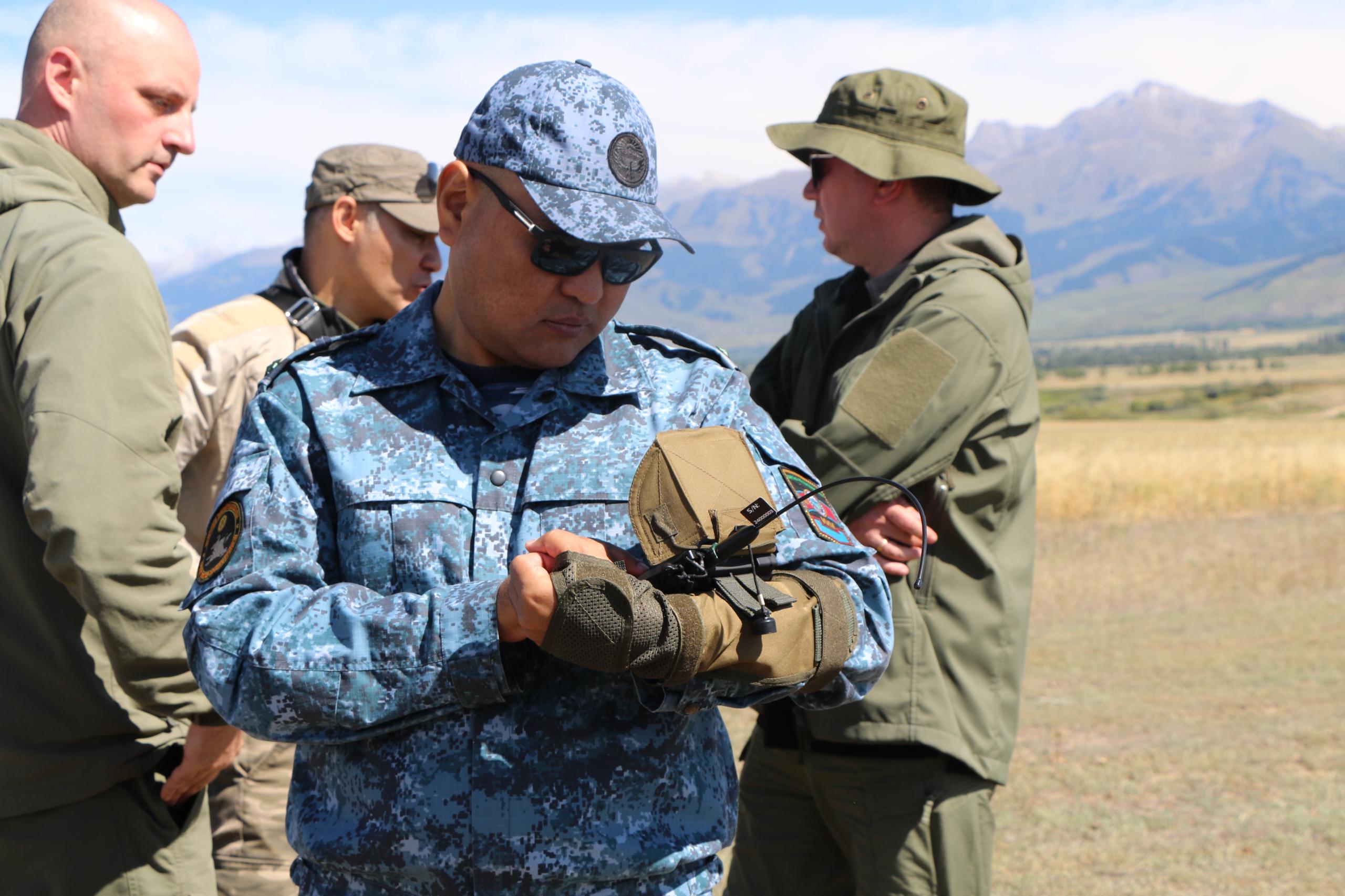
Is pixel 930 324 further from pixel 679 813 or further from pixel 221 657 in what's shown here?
pixel 221 657

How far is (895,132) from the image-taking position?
3.52m

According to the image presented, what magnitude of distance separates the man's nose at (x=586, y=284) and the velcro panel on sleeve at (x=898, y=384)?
125cm

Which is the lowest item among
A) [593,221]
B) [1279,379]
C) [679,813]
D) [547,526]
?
[1279,379]

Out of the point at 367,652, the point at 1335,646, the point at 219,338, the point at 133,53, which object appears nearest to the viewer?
the point at 367,652

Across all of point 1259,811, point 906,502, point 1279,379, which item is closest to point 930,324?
point 906,502

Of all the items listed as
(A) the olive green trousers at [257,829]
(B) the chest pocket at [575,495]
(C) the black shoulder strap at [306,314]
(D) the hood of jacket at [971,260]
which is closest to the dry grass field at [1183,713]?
(D) the hood of jacket at [971,260]

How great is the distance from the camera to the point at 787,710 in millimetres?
3223

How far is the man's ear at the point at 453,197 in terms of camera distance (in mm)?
1956

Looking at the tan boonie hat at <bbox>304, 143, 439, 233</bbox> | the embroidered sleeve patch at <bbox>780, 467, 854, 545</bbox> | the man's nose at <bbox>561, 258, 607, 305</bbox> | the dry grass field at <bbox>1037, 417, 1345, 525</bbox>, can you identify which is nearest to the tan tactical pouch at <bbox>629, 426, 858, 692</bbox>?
the embroidered sleeve patch at <bbox>780, 467, 854, 545</bbox>

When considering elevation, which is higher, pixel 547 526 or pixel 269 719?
pixel 547 526

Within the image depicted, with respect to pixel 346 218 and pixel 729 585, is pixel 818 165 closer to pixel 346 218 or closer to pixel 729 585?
pixel 346 218

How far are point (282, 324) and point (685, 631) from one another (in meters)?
2.63

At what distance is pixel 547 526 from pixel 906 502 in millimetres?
1401

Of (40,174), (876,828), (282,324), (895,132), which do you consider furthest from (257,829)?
(895,132)
